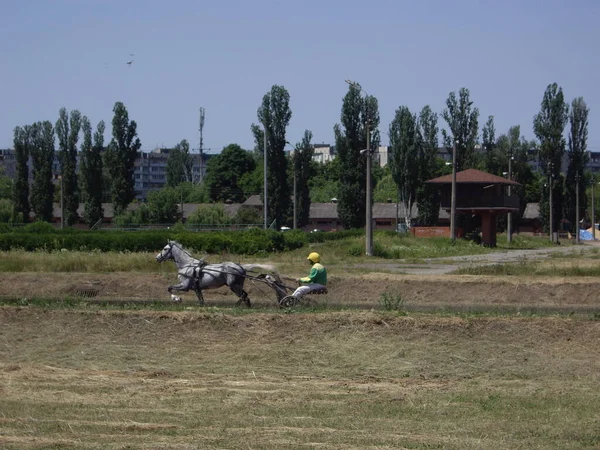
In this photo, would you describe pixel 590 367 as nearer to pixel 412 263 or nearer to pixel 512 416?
pixel 512 416

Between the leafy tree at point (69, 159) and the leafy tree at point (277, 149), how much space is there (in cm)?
2062

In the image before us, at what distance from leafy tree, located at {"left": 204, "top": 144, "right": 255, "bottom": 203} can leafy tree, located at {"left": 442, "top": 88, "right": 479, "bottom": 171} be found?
59.9 metres

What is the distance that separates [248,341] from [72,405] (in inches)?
206

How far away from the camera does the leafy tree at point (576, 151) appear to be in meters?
95.6

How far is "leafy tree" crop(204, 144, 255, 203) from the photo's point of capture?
477 feet

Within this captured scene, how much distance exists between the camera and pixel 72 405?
12.7 m

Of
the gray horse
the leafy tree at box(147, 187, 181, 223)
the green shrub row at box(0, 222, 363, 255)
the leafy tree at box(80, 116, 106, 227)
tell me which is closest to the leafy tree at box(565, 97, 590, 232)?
the leafy tree at box(147, 187, 181, 223)

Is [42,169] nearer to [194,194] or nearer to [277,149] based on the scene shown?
[277,149]

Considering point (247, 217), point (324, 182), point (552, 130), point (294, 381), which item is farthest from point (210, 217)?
point (294, 381)

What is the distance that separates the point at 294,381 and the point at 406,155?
75.3m

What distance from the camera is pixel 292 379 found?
1469 centimetres

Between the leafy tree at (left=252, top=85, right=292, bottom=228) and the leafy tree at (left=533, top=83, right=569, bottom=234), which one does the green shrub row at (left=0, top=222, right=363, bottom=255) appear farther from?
the leafy tree at (left=533, top=83, right=569, bottom=234)

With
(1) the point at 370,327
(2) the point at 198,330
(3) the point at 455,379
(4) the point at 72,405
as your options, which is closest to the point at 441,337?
(1) the point at 370,327

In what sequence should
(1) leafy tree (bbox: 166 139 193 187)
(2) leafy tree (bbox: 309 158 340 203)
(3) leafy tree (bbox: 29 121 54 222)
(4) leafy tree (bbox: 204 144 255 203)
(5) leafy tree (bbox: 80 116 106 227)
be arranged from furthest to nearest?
(1) leafy tree (bbox: 166 139 193 187), (4) leafy tree (bbox: 204 144 255 203), (2) leafy tree (bbox: 309 158 340 203), (3) leafy tree (bbox: 29 121 54 222), (5) leafy tree (bbox: 80 116 106 227)
